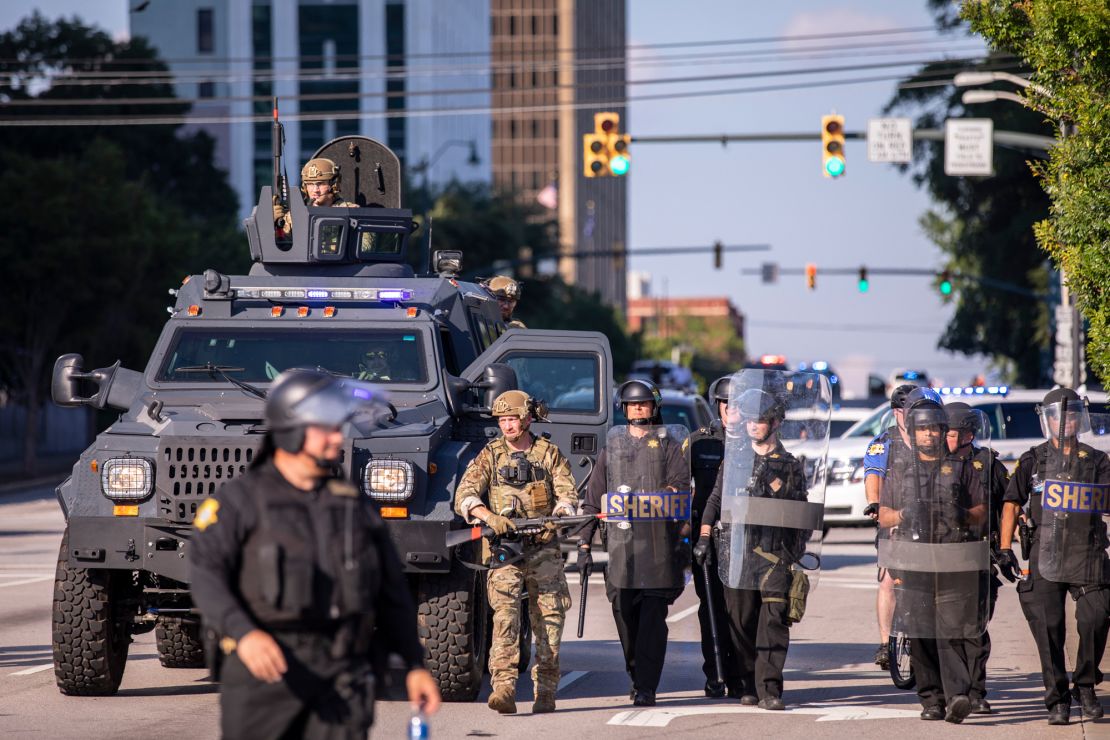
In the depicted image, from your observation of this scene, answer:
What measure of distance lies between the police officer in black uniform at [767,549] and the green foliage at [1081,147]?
357cm

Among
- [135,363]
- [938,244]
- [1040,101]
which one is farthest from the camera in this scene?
[938,244]

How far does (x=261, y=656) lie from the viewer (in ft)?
17.5

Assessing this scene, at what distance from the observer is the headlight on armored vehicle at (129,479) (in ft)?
32.8

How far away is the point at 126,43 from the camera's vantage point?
6038cm

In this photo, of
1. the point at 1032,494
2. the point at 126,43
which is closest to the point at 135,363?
the point at 126,43

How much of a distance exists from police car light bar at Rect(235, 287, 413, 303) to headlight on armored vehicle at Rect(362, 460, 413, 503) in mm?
2194

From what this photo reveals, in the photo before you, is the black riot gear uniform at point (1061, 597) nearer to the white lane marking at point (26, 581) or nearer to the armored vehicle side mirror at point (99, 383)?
the armored vehicle side mirror at point (99, 383)

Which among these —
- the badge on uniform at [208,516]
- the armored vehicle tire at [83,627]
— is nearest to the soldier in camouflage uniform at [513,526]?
the armored vehicle tire at [83,627]

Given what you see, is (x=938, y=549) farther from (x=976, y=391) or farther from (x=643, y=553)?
(x=976, y=391)

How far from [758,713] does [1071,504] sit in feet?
7.30

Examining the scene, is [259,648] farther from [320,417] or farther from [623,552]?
[623,552]

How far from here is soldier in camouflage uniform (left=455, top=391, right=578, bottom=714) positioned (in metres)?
9.88

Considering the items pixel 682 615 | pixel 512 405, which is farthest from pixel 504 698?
pixel 682 615

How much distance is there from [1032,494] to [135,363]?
36.1 meters
